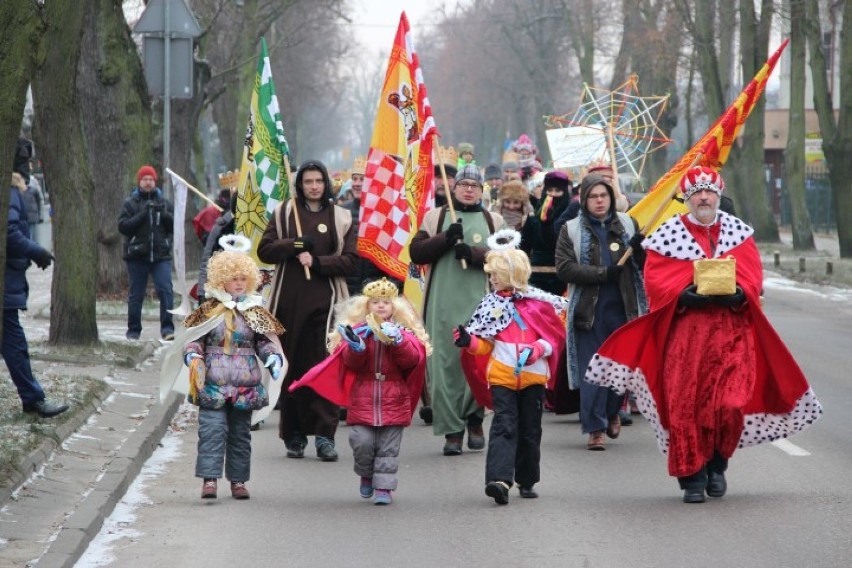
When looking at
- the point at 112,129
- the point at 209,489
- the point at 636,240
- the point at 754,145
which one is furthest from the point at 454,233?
the point at 754,145

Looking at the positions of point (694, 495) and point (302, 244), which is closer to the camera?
point (694, 495)

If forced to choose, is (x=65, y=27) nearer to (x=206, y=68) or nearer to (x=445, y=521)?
(x=445, y=521)

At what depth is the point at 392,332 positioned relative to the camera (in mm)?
8688

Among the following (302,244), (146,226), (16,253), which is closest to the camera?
(302,244)

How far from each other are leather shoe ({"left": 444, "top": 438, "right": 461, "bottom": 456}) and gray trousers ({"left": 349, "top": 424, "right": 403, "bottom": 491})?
1.79 metres

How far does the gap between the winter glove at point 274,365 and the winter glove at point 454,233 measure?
7.33ft

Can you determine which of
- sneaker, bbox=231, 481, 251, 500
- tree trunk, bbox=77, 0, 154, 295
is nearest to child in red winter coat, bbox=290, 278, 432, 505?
sneaker, bbox=231, 481, 251, 500

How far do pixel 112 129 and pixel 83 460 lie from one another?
40.0ft

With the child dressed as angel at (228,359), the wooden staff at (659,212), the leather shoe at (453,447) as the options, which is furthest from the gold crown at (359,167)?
the child dressed as angel at (228,359)

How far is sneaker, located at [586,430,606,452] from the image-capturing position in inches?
424

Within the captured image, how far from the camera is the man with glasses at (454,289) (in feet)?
35.0

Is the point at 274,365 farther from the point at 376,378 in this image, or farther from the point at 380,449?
the point at 380,449

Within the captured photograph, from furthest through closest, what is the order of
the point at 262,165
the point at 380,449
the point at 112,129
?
the point at 112,129 → the point at 262,165 → the point at 380,449

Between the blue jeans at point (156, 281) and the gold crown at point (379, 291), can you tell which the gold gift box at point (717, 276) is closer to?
the gold crown at point (379, 291)
